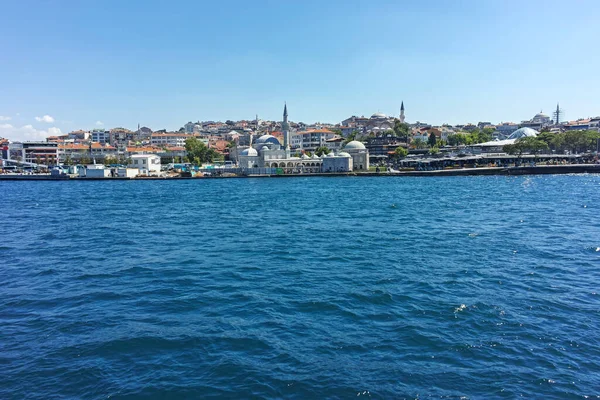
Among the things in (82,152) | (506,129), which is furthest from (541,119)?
(82,152)

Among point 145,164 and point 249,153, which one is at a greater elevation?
point 249,153

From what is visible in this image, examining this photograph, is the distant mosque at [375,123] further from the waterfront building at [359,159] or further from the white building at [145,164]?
the white building at [145,164]

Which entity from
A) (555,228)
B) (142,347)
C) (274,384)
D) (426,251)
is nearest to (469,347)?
(274,384)

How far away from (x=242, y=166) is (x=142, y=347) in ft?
230

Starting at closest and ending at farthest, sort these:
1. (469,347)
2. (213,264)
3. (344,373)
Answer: (344,373) → (469,347) → (213,264)

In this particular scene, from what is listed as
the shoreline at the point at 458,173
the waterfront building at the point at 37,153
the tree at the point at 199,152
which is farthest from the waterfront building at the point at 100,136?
the shoreline at the point at 458,173

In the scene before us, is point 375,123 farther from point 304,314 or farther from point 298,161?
point 304,314

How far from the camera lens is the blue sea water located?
6.46m

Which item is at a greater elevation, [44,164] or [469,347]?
[44,164]

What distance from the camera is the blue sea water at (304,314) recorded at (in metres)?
6.46

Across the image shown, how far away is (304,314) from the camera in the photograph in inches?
356

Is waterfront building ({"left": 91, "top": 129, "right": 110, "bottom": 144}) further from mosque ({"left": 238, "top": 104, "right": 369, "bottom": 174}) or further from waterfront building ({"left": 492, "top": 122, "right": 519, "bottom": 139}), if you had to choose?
waterfront building ({"left": 492, "top": 122, "right": 519, "bottom": 139})

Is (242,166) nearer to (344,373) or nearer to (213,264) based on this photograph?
(213,264)

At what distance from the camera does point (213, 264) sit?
13.3 metres
